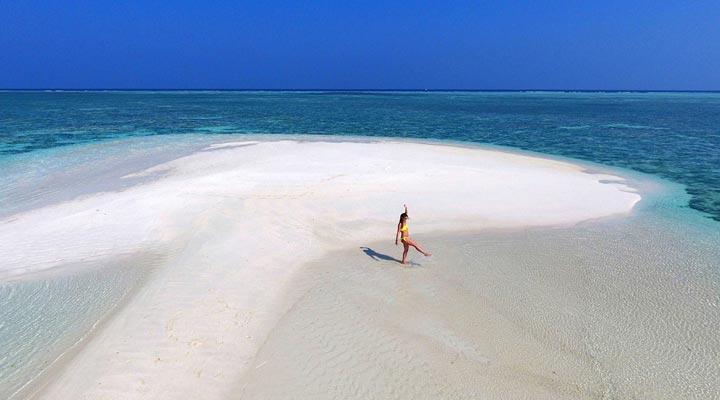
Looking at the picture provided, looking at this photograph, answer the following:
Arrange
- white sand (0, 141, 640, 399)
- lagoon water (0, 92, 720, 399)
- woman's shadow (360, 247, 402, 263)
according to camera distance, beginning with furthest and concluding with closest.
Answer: woman's shadow (360, 247, 402, 263), white sand (0, 141, 640, 399), lagoon water (0, 92, 720, 399)

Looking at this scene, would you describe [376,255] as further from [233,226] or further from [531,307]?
[233,226]

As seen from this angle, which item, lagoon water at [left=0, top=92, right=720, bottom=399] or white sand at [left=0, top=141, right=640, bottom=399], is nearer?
lagoon water at [left=0, top=92, right=720, bottom=399]

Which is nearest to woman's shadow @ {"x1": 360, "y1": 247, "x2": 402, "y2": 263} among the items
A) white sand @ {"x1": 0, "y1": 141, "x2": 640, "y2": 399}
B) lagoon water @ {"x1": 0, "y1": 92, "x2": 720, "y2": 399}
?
lagoon water @ {"x1": 0, "y1": 92, "x2": 720, "y2": 399}

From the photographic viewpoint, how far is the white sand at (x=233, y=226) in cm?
716

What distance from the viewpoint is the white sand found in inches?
282

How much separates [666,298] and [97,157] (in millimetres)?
27701

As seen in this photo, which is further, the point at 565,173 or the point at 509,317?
the point at 565,173

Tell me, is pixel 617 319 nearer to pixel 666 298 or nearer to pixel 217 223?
pixel 666 298

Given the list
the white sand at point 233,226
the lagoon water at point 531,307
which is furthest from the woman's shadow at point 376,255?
the white sand at point 233,226

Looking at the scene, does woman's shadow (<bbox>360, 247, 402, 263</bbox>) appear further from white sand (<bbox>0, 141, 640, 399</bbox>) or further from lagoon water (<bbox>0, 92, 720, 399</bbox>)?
white sand (<bbox>0, 141, 640, 399</bbox>)

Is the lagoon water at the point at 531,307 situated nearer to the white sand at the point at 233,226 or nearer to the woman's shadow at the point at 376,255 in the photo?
the woman's shadow at the point at 376,255

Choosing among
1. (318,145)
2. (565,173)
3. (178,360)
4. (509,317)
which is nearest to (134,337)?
(178,360)

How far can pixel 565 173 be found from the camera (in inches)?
859

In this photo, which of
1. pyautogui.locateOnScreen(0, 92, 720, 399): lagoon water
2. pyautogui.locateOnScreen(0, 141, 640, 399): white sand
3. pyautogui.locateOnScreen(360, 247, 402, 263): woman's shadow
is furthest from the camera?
pyautogui.locateOnScreen(360, 247, 402, 263): woman's shadow
